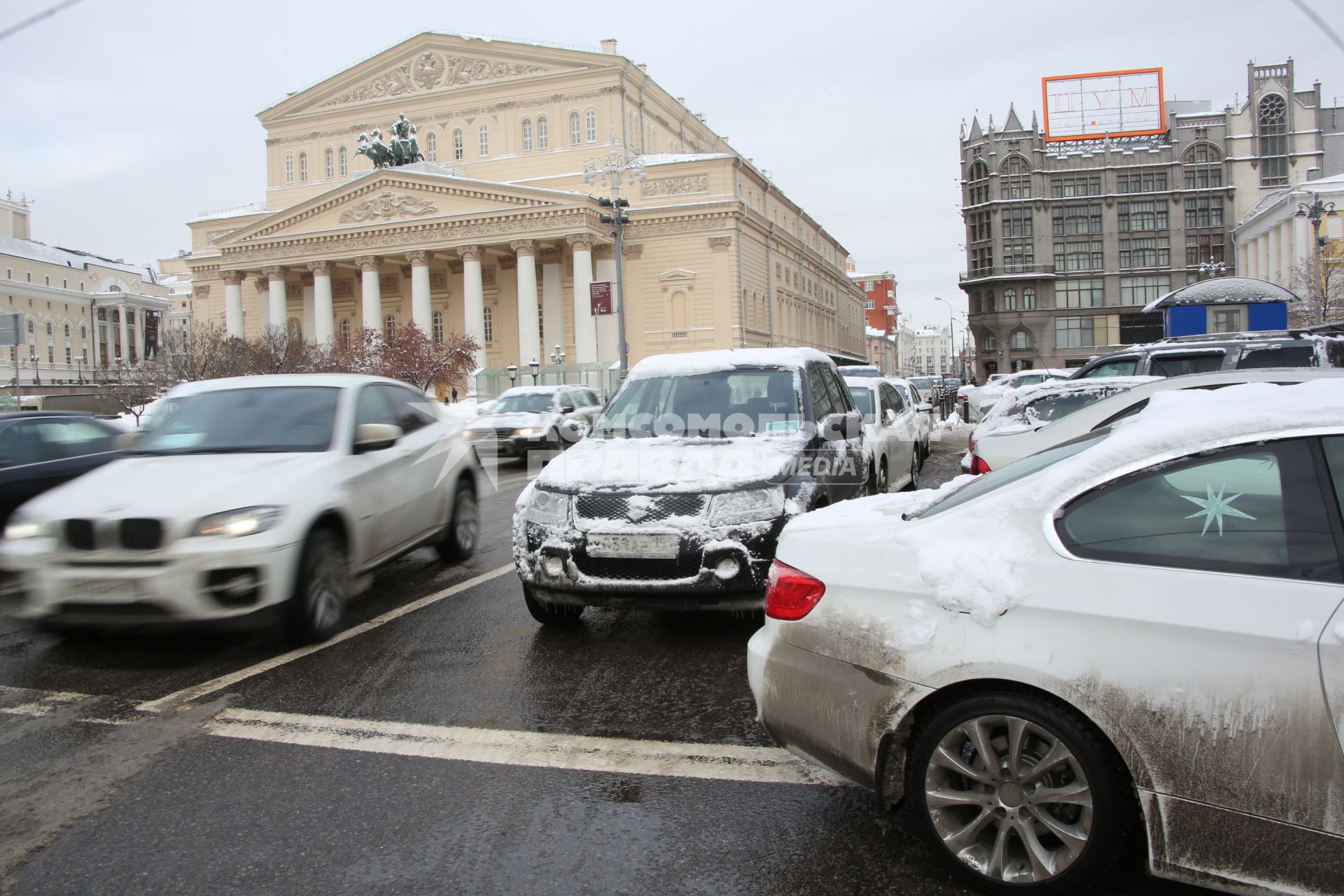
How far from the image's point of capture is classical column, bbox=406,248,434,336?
58156mm

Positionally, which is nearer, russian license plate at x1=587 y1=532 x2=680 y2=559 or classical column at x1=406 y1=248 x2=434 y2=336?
russian license plate at x1=587 y1=532 x2=680 y2=559

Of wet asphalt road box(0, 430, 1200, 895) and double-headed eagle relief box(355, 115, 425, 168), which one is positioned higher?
double-headed eagle relief box(355, 115, 425, 168)

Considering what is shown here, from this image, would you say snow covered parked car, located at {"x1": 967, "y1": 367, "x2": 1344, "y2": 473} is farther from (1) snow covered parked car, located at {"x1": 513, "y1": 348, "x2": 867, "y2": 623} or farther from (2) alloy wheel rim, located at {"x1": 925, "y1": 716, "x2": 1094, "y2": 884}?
(2) alloy wheel rim, located at {"x1": 925, "y1": 716, "x2": 1094, "y2": 884}

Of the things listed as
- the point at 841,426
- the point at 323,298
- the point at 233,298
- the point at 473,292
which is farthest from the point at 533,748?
the point at 233,298

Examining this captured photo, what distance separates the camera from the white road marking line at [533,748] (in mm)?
3805

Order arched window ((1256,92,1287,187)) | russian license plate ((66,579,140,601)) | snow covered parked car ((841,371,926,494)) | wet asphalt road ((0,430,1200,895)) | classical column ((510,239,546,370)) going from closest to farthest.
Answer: wet asphalt road ((0,430,1200,895)), russian license plate ((66,579,140,601)), snow covered parked car ((841,371,926,494)), classical column ((510,239,546,370)), arched window ((1256,92,1287,187))

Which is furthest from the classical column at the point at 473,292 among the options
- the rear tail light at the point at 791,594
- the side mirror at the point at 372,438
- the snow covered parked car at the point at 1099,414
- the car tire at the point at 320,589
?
the rear tail light at the point at 791,594

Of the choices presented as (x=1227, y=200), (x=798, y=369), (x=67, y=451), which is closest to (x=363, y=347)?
(x=67, y=451)

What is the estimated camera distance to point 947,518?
3.08 m

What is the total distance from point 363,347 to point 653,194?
19961 millimetres

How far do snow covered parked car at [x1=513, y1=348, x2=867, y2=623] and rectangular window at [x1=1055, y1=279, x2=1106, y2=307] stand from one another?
88.6 metres

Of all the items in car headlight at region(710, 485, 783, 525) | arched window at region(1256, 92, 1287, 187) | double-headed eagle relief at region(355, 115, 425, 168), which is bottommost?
car headlight at region(710, 485, 783, 525)

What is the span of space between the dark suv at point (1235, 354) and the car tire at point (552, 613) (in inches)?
322

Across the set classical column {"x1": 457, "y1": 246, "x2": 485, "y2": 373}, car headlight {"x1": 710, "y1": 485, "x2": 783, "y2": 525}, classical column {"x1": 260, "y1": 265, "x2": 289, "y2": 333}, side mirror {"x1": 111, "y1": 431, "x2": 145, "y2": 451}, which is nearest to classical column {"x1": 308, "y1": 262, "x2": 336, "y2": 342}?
classical column {"x1": 260, "y1": 265, "x2": 289, "y2": 333}
